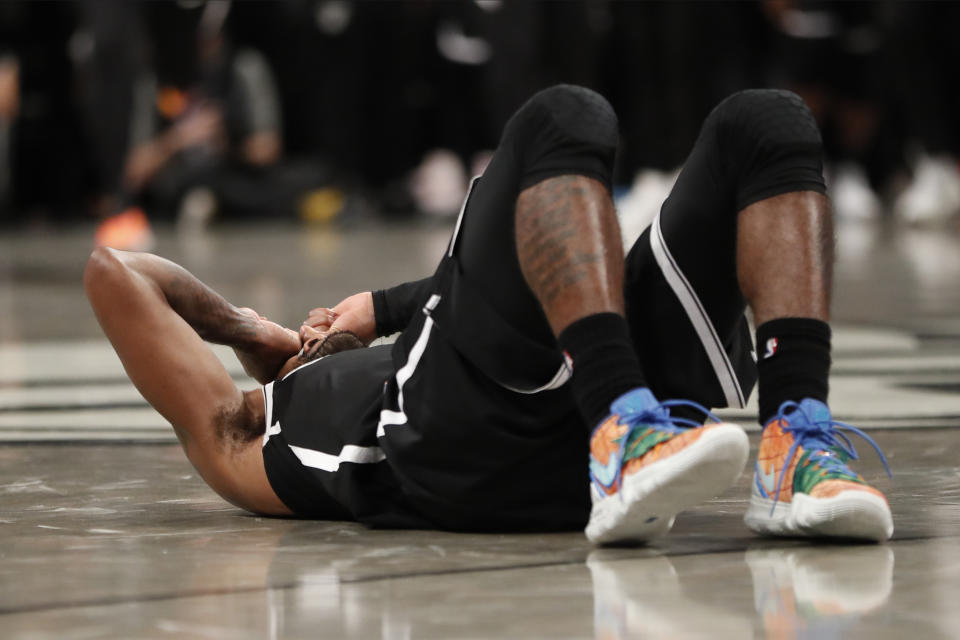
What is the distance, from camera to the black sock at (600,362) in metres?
1.72

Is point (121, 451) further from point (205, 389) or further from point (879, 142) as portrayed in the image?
point (879, 142)

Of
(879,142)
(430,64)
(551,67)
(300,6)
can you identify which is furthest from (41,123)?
(879,142)

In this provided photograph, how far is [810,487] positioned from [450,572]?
1.29 ft

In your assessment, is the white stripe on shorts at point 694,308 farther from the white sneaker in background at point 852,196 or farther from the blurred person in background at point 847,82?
the white sneaker in background at point 852,196

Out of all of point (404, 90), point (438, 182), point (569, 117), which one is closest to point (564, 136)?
point (569, 117)

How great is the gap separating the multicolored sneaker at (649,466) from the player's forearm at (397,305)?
1.53ft

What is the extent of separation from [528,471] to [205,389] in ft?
1.48

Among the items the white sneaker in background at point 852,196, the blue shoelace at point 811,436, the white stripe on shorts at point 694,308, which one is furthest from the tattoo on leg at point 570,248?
the white sneaker in background at point 852,196

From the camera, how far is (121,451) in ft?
8.84

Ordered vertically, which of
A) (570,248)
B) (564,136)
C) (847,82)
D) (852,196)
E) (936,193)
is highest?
(847,82)

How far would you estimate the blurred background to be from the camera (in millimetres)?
8047

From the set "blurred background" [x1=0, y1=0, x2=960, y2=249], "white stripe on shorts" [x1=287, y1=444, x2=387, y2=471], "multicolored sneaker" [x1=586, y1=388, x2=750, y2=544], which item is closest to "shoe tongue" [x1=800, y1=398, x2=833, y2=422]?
"multicolored sneaker" [x1=586, y1=388, x2=750, y2=544]

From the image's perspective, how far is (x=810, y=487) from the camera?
174 cm

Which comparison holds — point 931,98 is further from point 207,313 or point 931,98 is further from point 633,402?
point 633,402
